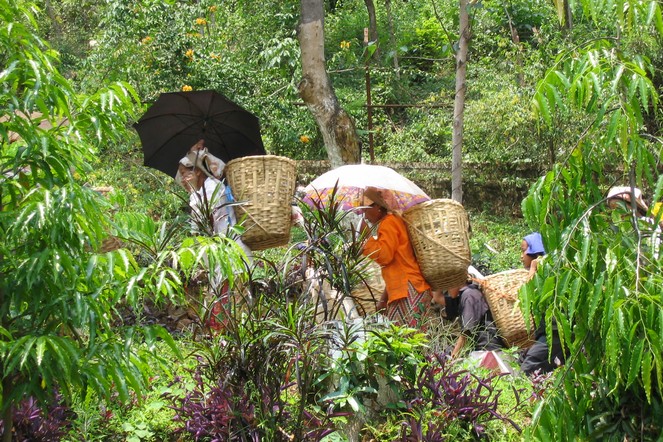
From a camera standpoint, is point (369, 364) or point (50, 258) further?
point (369, 364)

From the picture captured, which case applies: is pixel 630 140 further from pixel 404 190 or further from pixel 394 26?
pixel 394 26

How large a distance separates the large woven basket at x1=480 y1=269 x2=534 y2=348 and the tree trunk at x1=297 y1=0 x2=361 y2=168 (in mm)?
3230

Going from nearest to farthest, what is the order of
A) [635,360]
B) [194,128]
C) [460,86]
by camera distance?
1. [635,360]
2. [194,128]
3. [460,86]

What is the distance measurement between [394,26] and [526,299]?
57.0 feet

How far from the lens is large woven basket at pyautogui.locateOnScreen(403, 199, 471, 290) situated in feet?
22.6

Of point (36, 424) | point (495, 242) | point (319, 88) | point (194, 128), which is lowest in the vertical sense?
point (495, 242)

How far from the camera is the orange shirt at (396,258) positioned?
7090 mm

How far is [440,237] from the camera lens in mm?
6914

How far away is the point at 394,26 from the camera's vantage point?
20375mm

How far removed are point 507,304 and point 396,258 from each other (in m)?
1.00

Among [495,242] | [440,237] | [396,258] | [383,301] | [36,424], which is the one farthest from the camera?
[495,242]

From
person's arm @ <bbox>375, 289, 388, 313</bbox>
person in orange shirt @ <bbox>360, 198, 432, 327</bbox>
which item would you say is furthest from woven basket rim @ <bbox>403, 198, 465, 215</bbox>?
person's arm @ <bbox>375, 289, 388, 313</bbox>

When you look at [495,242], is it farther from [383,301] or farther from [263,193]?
[263,193]

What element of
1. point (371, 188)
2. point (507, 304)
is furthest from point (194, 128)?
point (507, 304)
